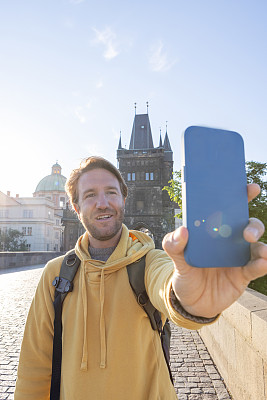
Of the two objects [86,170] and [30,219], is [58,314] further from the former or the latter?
[30,219]

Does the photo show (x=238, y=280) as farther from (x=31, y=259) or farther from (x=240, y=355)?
(x=31, y=259)

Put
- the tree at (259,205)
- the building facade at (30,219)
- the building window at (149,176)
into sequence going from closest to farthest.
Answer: the tree at (259,205) < the building window at (149,176) < the building facade at (30,219)

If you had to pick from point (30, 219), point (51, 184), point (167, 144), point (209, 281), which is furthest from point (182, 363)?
point (51, 184)

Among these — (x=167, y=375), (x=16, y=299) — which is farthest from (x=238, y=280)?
(x=16, y=299)

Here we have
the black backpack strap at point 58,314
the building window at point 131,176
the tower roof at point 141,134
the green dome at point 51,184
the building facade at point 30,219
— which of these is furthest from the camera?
the green dome at point 51,184

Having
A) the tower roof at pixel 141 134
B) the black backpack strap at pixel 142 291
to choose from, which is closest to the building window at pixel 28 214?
the tower roof at pixel 141 134

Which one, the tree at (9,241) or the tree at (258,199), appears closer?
the tree at (258,199)

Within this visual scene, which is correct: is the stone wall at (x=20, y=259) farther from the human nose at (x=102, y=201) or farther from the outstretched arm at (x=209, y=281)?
the outstretched arm at (x=209, y=281)

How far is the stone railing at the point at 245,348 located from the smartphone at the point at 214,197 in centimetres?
186

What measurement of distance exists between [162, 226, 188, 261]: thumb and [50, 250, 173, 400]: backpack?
0.65 metres

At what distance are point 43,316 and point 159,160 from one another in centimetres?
4326

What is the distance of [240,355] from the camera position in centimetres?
306

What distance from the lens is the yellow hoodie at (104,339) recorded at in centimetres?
146

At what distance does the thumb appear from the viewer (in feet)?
3.05
